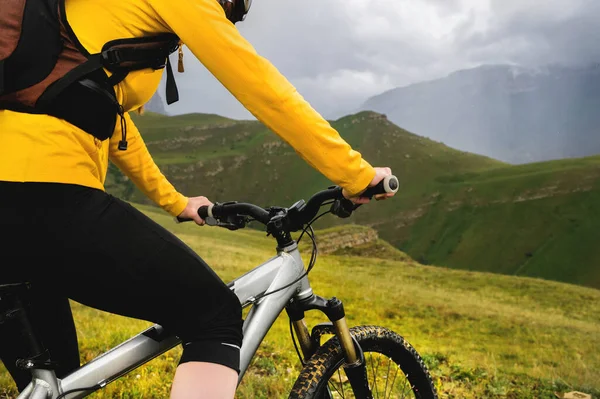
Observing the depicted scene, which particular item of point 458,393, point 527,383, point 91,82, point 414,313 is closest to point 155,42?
point 91,82

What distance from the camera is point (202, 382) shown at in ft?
7.38

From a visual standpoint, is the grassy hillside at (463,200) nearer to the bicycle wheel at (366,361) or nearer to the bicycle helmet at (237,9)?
the bicycle wheel at (366,361)

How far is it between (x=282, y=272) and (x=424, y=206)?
160 metres

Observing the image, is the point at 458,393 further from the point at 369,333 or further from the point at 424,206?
the point at 424,206

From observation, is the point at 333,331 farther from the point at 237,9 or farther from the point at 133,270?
the point at 237,9

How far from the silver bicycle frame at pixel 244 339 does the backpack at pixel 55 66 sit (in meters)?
1.10

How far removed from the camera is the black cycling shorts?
6.97 feet

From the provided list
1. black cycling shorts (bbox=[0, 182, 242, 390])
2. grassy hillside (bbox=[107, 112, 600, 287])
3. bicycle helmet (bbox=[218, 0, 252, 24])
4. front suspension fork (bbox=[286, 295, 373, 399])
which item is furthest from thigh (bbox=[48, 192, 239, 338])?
grassy hillside (bbox=[107, 112, 600, 287])

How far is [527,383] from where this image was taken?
650 centimetres

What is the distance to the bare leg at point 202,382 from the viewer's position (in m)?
2.23

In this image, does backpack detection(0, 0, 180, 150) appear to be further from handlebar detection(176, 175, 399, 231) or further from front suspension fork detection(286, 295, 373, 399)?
front suspension fork detection(286, 295, 373, 399)

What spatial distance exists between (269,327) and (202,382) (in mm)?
701

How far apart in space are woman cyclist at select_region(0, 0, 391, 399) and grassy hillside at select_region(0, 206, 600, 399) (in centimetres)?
314

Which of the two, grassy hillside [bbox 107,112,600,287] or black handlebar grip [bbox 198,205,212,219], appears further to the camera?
grassy hillside [bbox 107,112,600,287]
